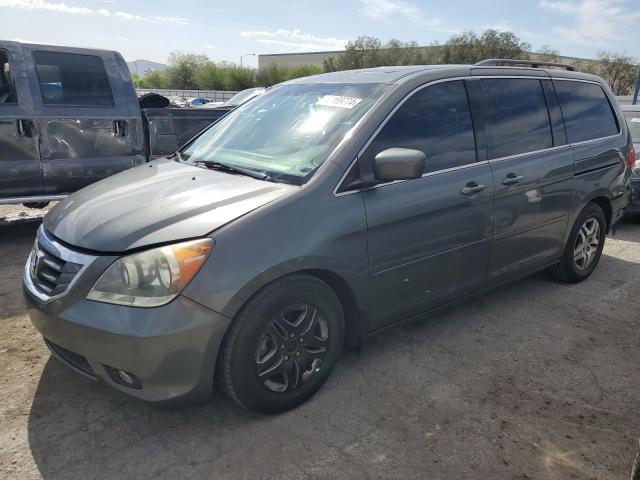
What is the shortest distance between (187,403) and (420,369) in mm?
1471

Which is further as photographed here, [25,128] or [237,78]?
[237,78]

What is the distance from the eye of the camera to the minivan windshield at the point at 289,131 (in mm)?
2908

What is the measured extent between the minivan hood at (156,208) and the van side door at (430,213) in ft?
2.08

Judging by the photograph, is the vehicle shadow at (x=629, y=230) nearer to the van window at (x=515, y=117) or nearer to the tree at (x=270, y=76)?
the van window at (x=515, y=117)

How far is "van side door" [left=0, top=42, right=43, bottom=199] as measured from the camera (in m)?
5.16

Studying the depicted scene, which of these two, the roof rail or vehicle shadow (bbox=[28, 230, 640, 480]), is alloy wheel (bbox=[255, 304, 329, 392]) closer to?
vehicle shadow (bbox=[28, 230, 640, 480])

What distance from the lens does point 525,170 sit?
3729 mm

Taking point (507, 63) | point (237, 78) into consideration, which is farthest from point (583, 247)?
point (237, 78)

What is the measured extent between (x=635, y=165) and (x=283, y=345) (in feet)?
20.7

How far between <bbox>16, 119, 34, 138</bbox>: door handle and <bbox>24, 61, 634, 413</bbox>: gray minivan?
98.3 inches

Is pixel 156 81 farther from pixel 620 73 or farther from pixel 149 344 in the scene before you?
pixel 149 344

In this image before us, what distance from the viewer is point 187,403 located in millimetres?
2408

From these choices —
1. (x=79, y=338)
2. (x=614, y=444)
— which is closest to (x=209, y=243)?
(x=79, y=338)

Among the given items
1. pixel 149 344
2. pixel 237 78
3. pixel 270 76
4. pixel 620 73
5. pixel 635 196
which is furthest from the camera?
pixel 237 78
